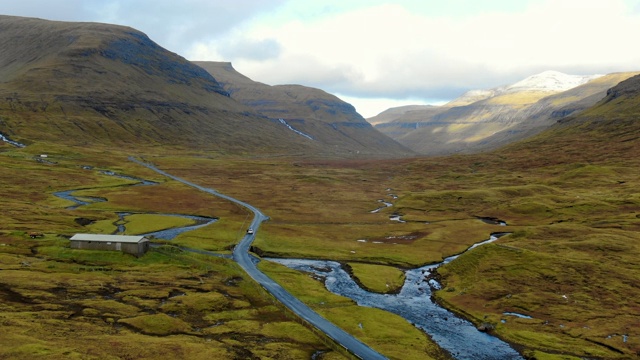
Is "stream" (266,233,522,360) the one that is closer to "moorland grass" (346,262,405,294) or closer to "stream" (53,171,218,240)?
"moorland grass" (346,262,405,294)

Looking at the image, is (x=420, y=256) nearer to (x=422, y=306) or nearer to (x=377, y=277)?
(x=377, y=277)

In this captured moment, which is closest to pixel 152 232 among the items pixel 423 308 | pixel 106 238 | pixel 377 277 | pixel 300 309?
pixel 106 238

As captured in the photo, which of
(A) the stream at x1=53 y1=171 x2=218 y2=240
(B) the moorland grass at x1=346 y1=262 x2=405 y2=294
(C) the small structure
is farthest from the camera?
(A) the stream at x1=53 y1=171 x2=218 y2=240

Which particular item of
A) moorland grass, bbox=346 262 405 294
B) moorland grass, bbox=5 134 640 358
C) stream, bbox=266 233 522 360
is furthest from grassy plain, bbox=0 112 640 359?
stream, bbox=266 233 522 360

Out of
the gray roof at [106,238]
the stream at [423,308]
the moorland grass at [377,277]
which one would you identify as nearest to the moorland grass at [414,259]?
the moorland grass at [377,277]

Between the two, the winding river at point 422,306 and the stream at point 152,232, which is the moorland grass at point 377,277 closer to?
the winding river at point 422,306

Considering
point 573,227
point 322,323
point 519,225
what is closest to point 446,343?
point 322,323
